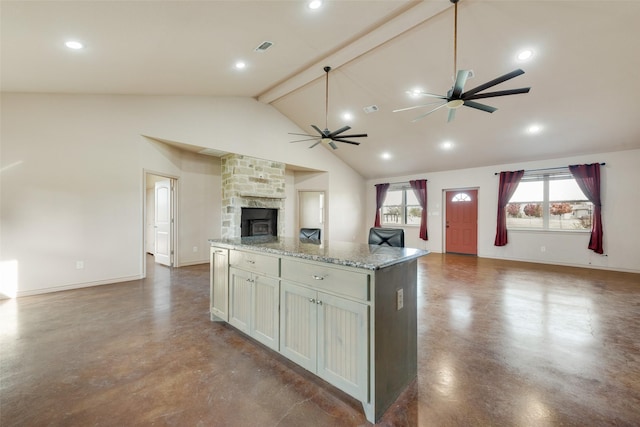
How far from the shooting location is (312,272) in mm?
1762

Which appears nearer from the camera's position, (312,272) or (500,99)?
(312,272)

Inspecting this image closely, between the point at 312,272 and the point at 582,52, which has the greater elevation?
the point at 582,52

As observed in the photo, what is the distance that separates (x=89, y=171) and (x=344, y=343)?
185 inches

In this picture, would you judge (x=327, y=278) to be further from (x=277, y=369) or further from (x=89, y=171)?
(x=89, y=171)

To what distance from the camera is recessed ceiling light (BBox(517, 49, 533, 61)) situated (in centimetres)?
372

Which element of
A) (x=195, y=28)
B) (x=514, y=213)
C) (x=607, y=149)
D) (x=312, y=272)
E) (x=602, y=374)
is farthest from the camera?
(x=514, y=213)

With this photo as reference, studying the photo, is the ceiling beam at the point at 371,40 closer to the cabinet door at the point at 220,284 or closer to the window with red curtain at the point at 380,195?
the cabinet door at the point at 220,284

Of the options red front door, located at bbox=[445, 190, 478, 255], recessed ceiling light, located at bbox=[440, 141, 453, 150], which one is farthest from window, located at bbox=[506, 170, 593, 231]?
recessed ceiling light, located at bbox=[440, 141, 453, 150]

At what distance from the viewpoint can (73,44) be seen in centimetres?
268

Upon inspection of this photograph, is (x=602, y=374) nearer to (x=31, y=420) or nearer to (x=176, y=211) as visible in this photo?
(x=31, y=420)

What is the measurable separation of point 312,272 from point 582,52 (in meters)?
4.82

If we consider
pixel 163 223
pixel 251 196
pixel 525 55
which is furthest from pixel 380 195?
pixel 163 223

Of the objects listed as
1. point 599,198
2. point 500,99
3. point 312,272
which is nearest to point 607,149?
point 599,198

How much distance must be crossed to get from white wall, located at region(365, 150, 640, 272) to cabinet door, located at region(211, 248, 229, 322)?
685 cm
